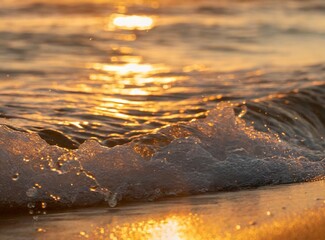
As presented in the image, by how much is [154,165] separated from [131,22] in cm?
757

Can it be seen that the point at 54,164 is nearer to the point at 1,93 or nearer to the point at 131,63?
the point at 1,93

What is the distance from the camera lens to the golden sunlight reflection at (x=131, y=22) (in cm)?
1130

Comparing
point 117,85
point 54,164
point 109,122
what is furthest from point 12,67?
point 54,164

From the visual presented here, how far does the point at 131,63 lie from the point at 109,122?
281 centimetres

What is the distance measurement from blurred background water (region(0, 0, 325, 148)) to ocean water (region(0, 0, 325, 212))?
0.6 inches

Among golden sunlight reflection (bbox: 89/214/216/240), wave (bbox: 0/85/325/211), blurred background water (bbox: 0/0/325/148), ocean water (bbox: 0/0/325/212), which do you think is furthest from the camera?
blurred background water (bbox: 0/0/325/148)

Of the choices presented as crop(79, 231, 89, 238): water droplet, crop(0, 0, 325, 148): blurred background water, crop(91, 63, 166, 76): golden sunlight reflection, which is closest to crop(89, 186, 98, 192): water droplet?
crop(79, 231, 89, 238): water droplet

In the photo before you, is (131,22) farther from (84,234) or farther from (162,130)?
(84,234)

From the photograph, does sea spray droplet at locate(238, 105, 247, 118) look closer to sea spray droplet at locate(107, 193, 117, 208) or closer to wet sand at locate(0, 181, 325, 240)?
wet sand at locate(0, 181, 325, 240)

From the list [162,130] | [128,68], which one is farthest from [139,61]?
[162,130]

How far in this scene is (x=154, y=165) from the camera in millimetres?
4574

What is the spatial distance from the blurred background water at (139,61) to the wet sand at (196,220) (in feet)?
4.35

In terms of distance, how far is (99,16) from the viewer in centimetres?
1216

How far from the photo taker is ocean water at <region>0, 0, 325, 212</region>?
443cm
